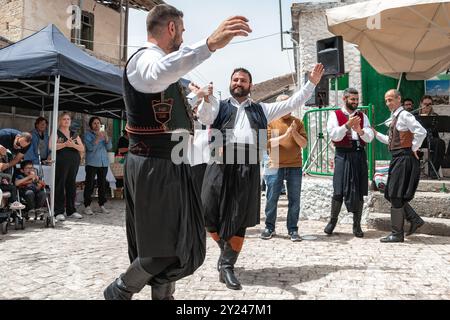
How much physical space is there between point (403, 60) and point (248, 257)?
21.1ft

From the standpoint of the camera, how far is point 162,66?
1.83 metres

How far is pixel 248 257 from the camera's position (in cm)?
427

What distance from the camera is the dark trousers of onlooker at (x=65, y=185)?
6.56 meters

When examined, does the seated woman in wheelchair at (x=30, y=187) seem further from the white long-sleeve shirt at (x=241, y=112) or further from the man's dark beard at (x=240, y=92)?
the man's dark beard at (x=240, y=92)

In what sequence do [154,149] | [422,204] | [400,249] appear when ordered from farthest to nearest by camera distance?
[422,204]
[400,249]
[154,149]

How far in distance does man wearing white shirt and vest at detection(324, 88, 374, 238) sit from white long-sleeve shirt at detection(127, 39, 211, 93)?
3611mm

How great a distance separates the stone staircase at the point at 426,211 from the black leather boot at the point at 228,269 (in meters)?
3.28

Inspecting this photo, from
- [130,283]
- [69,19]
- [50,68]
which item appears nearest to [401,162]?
[130,283]

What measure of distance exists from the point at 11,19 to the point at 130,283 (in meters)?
16.4

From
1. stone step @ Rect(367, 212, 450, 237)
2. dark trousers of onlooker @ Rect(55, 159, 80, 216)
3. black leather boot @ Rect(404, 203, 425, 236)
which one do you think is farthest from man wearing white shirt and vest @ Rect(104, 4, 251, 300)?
dark trousers of onlooker @ Rect(55, 159, 80, 216)

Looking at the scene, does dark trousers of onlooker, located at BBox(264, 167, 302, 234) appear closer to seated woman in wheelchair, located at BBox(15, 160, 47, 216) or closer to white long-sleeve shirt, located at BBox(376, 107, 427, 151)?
white long-sleeve shirt, located at BBox(376, 107, 427, 151)

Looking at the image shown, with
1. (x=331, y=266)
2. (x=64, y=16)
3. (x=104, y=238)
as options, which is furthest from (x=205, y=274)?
(x=64, y=16)

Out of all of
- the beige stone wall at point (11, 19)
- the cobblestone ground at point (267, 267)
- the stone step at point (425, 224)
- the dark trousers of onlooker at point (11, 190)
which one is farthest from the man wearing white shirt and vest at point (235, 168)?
the beige stone wall at point (11, 19)

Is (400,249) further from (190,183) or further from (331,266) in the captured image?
(190,183)
